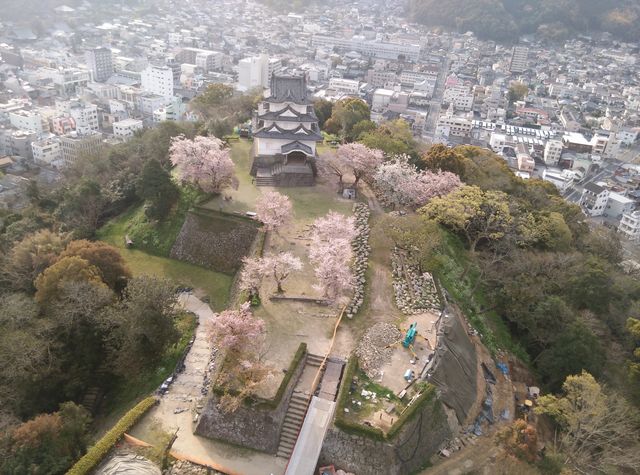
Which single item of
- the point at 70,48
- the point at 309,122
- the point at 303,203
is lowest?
the point at 70,48

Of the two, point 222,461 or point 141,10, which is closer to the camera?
A: point 222,461

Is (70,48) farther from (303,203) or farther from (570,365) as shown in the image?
(570,365)

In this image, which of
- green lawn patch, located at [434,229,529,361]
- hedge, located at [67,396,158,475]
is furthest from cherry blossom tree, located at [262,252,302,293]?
green lawn patch, located at [434,229,529,361]

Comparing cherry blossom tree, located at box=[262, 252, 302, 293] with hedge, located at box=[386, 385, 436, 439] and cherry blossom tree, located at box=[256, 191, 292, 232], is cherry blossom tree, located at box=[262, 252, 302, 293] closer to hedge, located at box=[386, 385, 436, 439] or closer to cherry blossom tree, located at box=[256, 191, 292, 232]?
cherry blossom tree, located at box=[256, 191, 292, 232]

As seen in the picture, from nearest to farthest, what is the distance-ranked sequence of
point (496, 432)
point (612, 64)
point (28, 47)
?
point (496, 432), point (28, 47), point (612, 64)

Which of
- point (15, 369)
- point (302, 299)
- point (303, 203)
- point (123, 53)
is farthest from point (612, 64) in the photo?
point (15, 369)

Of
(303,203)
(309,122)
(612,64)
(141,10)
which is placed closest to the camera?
(303,203)
